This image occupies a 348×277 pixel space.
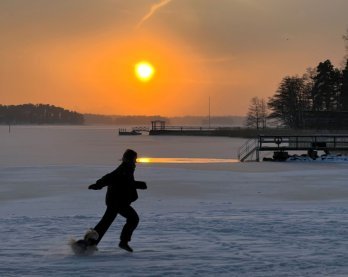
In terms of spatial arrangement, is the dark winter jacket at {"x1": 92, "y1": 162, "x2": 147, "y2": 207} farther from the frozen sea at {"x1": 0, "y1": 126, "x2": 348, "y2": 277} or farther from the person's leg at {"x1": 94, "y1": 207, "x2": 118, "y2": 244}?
the frozen sea at {"x1": 0, "y1": 126, "x2": 348, "y2": 277}

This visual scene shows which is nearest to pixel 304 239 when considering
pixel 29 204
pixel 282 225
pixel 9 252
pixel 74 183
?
pixel 282 225

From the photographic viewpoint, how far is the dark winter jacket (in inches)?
299

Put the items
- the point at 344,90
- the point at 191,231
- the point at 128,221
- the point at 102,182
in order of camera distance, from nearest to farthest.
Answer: the point at 102,182, the point at 128,221, the point at 191,231, the point at 344,90

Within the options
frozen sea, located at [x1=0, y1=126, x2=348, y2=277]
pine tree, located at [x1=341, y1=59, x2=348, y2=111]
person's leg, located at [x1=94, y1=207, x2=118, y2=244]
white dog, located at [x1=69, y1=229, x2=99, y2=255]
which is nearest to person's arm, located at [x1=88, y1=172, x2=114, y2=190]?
person's leg, located at [x1=94, y1=207, x2=118, y2=244]

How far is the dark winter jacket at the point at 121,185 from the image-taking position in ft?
24.9

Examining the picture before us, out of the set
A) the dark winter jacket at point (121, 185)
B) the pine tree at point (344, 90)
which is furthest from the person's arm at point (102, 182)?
the pine tree at point (344, 90)

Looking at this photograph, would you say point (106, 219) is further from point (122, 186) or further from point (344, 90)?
point (344, 90)

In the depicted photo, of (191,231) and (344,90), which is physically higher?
(344,90)

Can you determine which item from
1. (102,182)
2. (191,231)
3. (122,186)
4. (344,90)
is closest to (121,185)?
(122,186)

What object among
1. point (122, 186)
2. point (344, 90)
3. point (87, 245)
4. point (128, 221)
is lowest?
point (87, 245)

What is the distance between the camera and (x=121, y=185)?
7.62m

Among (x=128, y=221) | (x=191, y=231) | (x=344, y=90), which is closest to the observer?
(x=128, y=221)

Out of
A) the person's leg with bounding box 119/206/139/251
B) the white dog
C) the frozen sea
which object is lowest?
the frozen sea

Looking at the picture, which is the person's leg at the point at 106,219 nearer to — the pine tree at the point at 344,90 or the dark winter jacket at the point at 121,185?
the dark winter jacket at the point at 121,185
